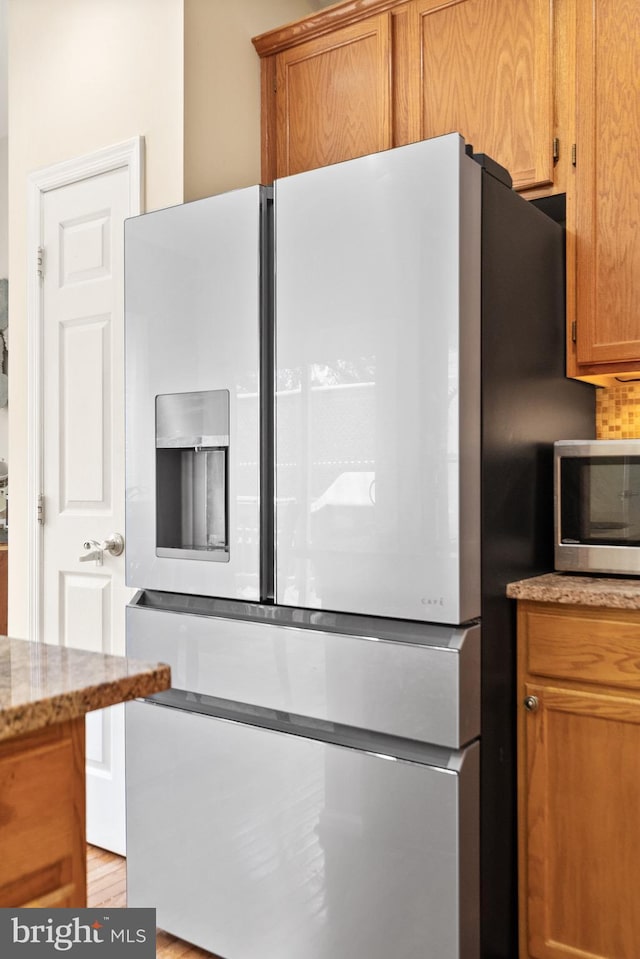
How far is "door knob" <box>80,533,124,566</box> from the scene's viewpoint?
96.4 inches

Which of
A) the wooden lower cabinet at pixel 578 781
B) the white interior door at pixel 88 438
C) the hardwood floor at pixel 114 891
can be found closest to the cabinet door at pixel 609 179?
the wooden lower cabinet at pixel 578 781

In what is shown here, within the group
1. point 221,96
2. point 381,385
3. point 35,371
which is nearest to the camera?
point 381,385

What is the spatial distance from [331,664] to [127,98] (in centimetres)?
181

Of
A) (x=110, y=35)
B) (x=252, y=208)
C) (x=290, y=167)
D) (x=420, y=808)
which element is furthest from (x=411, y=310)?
(x=110, y=35)

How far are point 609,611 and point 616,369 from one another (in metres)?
0.69

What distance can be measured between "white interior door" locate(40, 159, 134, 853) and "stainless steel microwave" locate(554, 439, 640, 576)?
129cm

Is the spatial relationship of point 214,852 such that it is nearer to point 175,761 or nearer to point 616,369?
point 175,761

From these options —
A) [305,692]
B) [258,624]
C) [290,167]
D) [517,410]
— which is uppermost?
[290,167]

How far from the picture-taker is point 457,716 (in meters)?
1.52

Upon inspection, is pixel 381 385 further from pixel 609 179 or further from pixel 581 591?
pixel 609 179

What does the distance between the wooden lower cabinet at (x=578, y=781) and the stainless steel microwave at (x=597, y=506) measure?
8.7 inches

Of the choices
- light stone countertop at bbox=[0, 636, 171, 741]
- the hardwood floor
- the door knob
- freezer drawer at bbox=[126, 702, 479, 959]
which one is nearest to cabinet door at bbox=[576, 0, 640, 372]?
freezer drawer at bbox=[126, 702, 479, 959]

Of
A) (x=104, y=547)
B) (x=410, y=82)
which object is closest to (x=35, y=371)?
(x=104, y=547)

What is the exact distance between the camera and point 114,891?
221 cm
